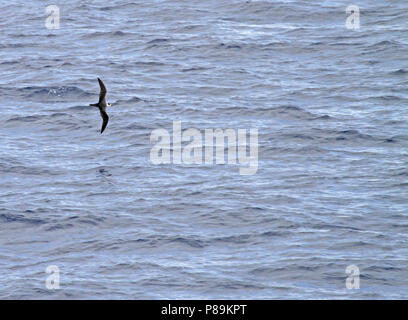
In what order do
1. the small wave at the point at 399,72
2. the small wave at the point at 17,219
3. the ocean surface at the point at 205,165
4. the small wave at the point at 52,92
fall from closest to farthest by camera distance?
1. the ocean surface at the point at 205,165
2. the small wave at the point at 17,219
3. the small wave at the point at 52,92
4. the small wave at the point at 399,72

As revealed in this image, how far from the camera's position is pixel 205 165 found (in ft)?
116

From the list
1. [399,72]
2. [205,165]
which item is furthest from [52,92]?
[399,72]

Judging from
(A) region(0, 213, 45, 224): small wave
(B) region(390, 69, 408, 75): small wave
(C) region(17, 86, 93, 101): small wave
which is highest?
(B) region(390, 69, 408, 75): small wave

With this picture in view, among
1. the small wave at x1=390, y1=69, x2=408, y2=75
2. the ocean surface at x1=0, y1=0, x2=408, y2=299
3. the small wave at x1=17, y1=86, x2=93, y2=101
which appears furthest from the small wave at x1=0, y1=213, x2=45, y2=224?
the small wave at x1=390, y1=69, x2=408, y2=75

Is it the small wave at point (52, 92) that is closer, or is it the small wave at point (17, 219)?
the small wave at point (17, 219)

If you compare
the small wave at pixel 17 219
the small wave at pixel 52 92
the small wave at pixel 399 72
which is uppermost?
the small wave at pixel 399 72

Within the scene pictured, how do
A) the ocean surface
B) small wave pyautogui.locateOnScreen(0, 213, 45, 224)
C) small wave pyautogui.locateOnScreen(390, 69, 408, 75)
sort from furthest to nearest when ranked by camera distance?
1. small wave pyautogui.locateOnScreen(390, 69, 408, 75)
2. small wave pyautogui.locateOnScreen(0, 213, 45, 224)
3. the ocean surface

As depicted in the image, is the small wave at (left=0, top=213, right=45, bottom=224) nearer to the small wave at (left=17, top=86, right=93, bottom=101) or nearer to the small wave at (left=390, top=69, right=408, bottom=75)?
the small wave at (left=17, top=86, right=93, bottom=101)

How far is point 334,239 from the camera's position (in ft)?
97.9

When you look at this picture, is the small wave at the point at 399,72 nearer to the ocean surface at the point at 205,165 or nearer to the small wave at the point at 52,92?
the ocean surface at the point at 205,165

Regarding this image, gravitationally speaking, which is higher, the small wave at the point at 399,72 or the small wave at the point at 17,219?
the small wave at the point at 399,72

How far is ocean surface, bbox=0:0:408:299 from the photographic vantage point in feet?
92.1

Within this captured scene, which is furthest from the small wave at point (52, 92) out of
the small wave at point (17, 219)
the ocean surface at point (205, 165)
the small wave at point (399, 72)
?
the small wave at point (399, 72)

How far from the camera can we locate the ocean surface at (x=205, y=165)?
92.1 feet
